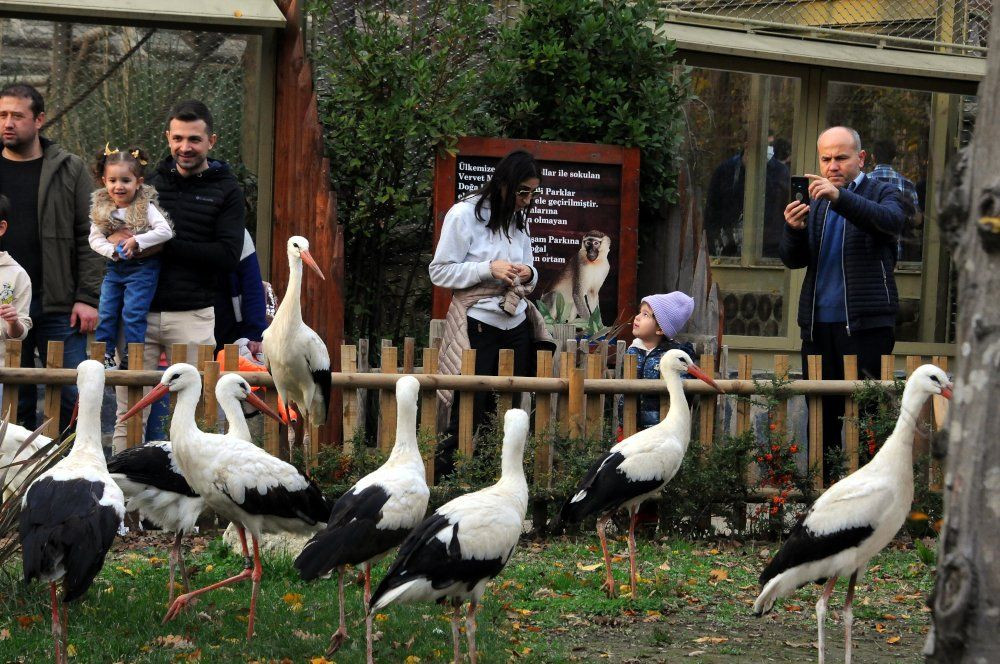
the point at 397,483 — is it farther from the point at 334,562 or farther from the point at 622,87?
the point at 622,87

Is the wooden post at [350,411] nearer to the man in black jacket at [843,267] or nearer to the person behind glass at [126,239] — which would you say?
the person behind glass at [126,239]

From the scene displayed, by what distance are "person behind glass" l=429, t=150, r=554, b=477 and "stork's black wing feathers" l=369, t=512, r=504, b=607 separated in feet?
10.0

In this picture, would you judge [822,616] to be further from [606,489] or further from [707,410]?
[707,410]

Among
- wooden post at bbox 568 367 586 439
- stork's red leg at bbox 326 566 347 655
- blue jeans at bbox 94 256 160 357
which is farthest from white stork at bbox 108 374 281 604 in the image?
wooden post at bbox 568 367 586 439

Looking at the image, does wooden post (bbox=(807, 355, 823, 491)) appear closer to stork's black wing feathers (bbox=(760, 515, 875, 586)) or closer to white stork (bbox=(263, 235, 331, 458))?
stork's black wing feathers (bbox=(760, 515, 875, 586))

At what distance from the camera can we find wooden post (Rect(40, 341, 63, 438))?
797 cm

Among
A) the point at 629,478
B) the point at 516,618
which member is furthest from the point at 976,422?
the point at 629,478

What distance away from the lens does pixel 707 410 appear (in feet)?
28.2

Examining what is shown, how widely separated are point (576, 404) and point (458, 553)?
3091 millimetres

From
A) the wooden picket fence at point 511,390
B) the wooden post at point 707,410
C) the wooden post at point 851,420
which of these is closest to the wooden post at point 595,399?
the wooden picket fence at point 511,390

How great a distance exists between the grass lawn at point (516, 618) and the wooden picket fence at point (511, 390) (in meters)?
0.89

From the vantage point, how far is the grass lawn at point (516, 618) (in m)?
5.73

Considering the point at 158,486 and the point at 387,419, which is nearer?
the point at 158,486

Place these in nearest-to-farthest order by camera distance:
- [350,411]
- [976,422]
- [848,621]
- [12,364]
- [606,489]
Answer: [976,422] → [848,621] → [606,489] → [12,364] → [350,411]
